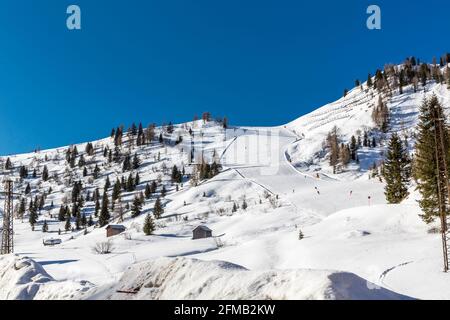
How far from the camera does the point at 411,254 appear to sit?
84.0ft

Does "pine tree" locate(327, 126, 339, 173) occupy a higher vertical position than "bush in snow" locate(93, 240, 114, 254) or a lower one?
higher

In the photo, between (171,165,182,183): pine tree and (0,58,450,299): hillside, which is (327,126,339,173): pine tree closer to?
(0,58,450,299): hillside

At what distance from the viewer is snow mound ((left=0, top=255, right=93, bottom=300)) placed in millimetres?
10764

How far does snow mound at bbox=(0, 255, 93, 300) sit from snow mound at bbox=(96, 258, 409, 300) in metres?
2.05

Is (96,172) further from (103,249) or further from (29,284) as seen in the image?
(29,284)

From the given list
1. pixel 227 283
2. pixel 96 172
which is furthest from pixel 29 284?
pixel 96 172

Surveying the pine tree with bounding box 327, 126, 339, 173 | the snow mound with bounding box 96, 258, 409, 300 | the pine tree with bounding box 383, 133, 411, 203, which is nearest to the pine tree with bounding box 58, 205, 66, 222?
the pine tree with bounding box 327, 126, 339, 173

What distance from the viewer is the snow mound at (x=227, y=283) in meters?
6.10

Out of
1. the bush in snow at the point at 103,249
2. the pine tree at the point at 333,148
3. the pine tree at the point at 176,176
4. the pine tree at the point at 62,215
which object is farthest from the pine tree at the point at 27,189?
the bush in snow at the point at 103,249

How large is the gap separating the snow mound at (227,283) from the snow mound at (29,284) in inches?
80.8

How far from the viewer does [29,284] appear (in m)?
11.8

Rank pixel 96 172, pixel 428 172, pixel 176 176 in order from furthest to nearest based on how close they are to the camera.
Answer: pixel 96 172, pixel 176 176, pixel 428 172

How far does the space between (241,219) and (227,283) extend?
196 ft
